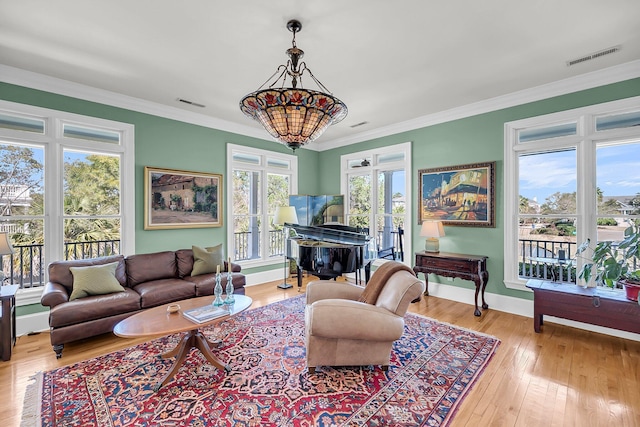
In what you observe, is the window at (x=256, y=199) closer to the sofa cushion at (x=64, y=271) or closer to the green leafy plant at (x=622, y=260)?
the sofa cushion at (x=64, y=271)

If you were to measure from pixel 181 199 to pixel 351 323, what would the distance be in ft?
11.7

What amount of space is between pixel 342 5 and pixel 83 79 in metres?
3.33

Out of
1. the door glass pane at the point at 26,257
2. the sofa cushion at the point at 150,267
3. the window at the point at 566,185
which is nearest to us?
the window at the point at 566,185

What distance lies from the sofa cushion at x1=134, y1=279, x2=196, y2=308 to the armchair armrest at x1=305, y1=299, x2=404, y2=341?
2.13 meters

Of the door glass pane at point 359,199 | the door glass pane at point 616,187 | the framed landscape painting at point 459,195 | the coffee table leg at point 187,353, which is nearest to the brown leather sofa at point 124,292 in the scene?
the coffee table leg at point 187,353

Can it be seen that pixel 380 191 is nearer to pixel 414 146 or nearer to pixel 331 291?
pixel 414 146

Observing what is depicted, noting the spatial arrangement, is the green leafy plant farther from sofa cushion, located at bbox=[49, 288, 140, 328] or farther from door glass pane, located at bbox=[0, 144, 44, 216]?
door glass pane, located at bbox=[0, 144, 44, 216]

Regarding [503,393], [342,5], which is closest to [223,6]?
[342,5]

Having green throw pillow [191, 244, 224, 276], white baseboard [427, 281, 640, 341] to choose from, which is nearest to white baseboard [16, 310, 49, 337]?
green throw pillow [191, 244, 224, 276]

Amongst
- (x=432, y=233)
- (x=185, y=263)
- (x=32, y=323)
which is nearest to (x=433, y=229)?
(x=432, y=233)

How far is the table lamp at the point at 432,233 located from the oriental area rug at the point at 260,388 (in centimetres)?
164

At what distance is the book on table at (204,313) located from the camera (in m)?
2.46

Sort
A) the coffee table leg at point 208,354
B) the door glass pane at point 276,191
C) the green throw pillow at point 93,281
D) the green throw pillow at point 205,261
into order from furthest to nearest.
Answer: the door glass pane at point 276,191 < the green throw pillow at point 205,261 < the green throw pillow at point 93,281 < the coffee table leg at point 208,354

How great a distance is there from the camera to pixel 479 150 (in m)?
4.36
